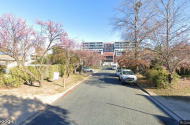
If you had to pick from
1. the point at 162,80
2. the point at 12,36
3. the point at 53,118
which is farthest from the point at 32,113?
the point at 162,80

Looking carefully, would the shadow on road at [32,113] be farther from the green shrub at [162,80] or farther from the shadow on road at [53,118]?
the green shrub at [162,80]

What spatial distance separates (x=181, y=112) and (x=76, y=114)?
181 inches

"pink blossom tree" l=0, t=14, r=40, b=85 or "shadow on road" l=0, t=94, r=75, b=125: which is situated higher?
"pink blossom tree" l=0, t=14, r=40, b=85

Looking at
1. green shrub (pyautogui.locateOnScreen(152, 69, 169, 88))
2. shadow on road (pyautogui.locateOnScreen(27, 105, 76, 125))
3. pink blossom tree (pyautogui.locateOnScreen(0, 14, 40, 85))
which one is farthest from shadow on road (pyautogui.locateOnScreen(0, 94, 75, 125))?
green shrub (pyautogui.locateOnScreen(152, 69, 169, 88))

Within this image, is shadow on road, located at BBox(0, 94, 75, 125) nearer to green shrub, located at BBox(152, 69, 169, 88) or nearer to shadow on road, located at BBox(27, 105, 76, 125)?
shadow on road, located at BBox(27, 105, 76, 125)

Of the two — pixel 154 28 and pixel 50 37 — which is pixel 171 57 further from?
pixel 50 37

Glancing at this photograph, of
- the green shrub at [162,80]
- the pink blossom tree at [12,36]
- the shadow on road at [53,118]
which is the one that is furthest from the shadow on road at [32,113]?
the green shrub at [162,80]

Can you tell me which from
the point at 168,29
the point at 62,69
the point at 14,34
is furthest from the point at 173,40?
the point at 62,69

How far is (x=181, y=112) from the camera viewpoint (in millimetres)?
4680

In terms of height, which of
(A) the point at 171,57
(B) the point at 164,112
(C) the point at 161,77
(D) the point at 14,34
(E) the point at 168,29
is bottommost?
(B) the point at 164,112

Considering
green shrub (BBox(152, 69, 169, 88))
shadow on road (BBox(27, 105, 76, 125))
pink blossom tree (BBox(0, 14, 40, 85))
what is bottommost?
shadow on road (BBox(27, 105, 76, 125))

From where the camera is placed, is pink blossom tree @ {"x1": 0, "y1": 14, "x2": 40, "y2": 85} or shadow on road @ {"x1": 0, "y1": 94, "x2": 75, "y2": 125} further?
pink blossom tree @ {"x1": 0, "y1": 14, "x2": 40, "y2": 85}

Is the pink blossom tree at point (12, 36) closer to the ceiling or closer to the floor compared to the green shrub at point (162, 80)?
closer to the ceiling

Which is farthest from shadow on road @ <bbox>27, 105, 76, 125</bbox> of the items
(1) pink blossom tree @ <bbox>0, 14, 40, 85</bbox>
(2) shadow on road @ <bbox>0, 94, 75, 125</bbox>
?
(1) pink blossom tree @ <bbox>0, 14, 40, 85</bbox>
